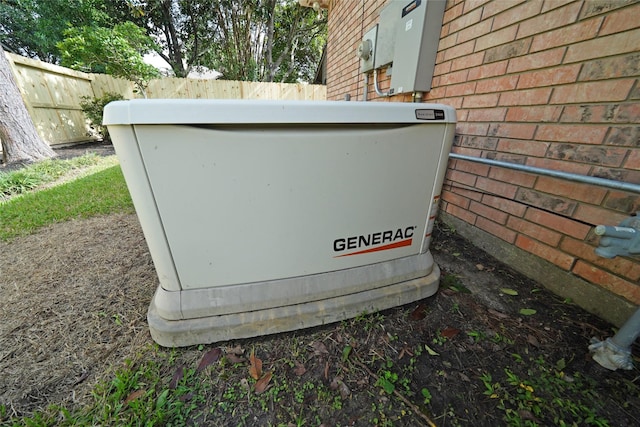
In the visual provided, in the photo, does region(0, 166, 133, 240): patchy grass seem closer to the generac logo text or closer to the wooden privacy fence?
the generac logo text

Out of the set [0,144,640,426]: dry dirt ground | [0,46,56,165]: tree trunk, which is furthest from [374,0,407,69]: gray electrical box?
[0,46,56,165]: tree trunk

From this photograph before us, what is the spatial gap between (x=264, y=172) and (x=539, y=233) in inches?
60.5

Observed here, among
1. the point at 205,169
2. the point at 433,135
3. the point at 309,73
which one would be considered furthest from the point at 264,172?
the point at 309,73

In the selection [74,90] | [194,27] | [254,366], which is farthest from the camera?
[194,27]

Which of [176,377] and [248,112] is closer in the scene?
[248,112]

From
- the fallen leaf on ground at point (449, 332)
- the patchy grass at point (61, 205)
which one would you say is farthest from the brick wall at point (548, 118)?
the patchy grass at point (61, 205)

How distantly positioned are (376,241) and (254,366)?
0.75 metres

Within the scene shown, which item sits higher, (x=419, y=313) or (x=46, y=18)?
(x=46, y=18)

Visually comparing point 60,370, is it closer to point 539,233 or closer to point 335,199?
point 335,199

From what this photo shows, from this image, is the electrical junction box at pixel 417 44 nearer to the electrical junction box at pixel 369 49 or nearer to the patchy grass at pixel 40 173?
the electrical junction box at pixel 369 49

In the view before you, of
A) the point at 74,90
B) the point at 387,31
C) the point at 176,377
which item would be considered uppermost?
the point at 387,31

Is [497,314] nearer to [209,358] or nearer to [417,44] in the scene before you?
[209,358]

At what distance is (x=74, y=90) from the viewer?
21.4 ft

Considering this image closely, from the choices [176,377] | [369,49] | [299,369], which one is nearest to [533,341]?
[299,369]
